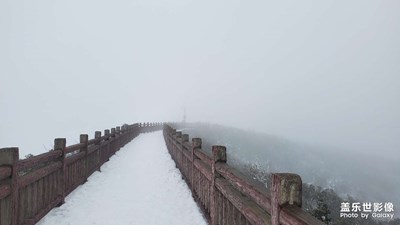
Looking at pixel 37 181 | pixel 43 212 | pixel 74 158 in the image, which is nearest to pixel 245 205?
pixel 37 181

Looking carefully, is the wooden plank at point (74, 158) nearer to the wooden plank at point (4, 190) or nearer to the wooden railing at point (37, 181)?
the wooden railing at point (37, 181)

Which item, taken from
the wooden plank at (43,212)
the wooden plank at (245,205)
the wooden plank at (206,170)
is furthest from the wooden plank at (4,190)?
the wooden plank at (206,170)

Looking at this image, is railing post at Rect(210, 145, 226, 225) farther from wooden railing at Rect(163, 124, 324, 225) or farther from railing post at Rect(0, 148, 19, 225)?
railing post at Rect(0, 148, 19, 225)

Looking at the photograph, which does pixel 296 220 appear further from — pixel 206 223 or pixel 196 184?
pixel 196 184

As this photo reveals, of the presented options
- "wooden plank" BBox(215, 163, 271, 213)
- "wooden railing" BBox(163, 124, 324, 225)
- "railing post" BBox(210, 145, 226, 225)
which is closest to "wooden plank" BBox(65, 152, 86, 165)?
"wooden railing" BBox(163, 124, 324, 225)

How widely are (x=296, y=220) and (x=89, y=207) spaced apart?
6.48 m

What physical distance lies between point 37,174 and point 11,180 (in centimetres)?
119

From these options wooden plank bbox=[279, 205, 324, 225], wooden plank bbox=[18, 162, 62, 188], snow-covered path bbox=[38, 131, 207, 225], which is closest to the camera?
wooden plank bbox=[279, 205, 324, 225]

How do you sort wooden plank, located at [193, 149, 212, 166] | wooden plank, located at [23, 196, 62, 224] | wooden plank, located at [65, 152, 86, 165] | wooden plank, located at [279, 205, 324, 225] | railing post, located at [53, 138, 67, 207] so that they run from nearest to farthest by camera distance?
1. wooden plank, located at [279, 205, 324, 225]
2. wooden plank, located at [23, 196, 62, 224]
3. wooden plank, located at [193, 149, 212, 166]
4. railing post, located at [53, 138, 67, 207]
5. wooden plank, located at [65, 152, 86, 165]

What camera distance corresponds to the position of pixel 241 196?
4531 mm

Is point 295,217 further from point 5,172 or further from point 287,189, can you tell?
point 5,172

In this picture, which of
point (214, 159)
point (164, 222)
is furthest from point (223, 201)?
point (164, 222)

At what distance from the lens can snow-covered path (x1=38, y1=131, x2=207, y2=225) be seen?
6910 millimetres

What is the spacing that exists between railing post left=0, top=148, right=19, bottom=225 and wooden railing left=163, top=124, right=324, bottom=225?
3398mm
